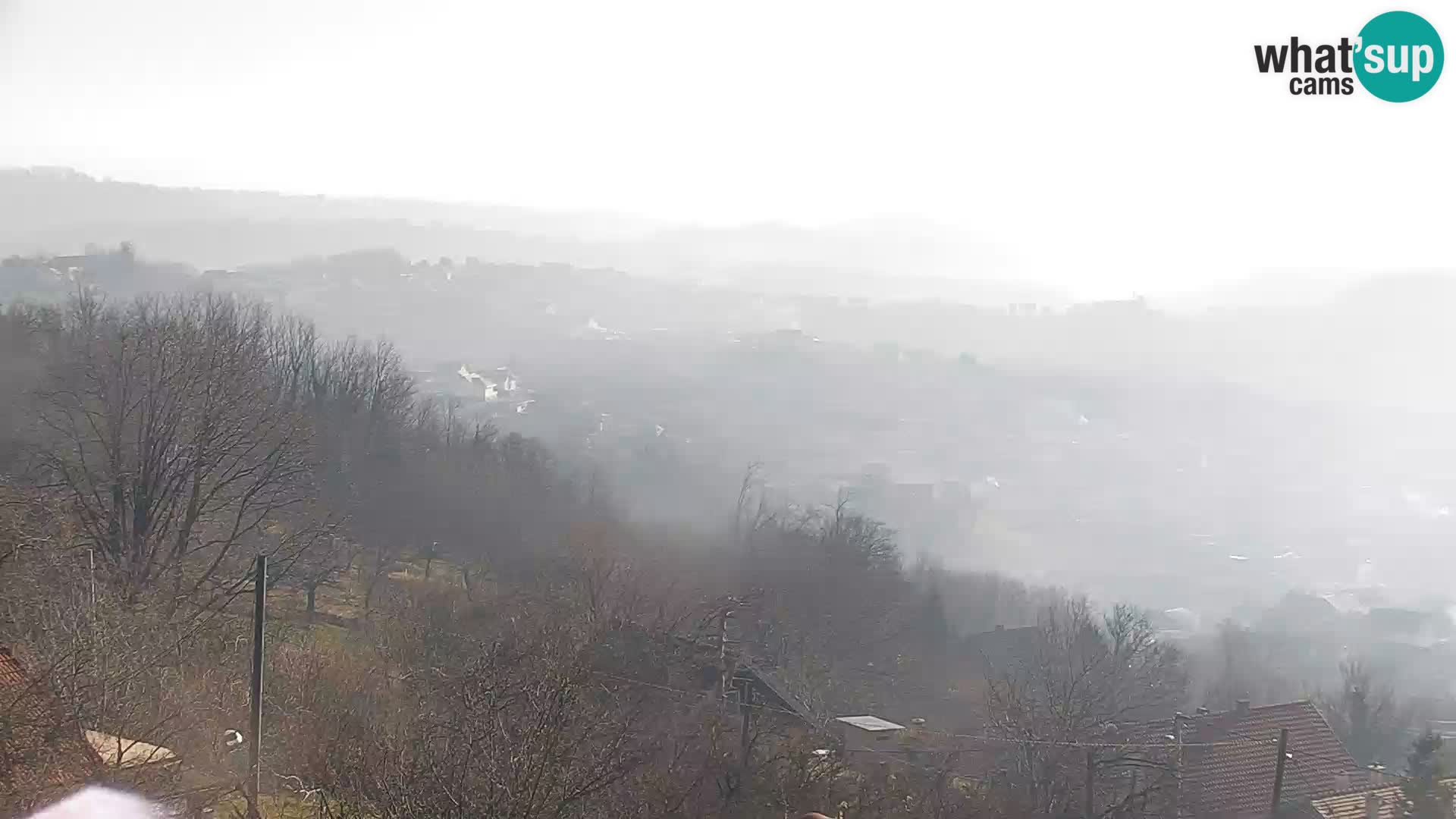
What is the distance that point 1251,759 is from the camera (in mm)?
24828

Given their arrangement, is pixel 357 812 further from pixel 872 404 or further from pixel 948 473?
pixel 872 404

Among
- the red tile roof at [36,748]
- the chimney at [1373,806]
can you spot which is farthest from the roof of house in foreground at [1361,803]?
the red tile roof at [36,748]

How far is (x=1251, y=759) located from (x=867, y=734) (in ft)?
26.7

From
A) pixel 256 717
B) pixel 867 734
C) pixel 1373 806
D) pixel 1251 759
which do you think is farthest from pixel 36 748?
pixel 1251 759

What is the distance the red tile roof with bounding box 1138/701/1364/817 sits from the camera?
23406 mm

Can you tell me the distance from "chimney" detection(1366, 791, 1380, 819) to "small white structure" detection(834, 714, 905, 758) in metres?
9.30

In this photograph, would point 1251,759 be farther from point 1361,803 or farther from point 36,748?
point 36,748

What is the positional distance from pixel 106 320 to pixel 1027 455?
65.9 metres

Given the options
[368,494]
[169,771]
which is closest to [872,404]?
[368,494]

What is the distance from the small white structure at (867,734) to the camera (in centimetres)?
2661

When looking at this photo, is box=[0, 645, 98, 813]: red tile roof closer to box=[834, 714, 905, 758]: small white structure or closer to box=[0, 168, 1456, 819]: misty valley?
box=[0, 168, 1456, 819]: misty valley

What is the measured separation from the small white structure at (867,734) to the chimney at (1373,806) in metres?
9.30

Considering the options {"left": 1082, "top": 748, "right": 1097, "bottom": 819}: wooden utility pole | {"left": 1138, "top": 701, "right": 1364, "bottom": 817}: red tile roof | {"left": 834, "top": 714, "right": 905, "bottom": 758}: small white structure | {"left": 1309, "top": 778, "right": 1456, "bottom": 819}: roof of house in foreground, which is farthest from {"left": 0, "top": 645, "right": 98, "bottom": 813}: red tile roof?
{"left": 1309, "top": 778, "right": 1456, "bottom": 819}: roof of house in foreground

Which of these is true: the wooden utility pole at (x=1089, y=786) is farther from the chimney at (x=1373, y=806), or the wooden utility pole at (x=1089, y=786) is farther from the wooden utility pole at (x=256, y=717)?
the wooden utility pole at (x=256, y=717)
